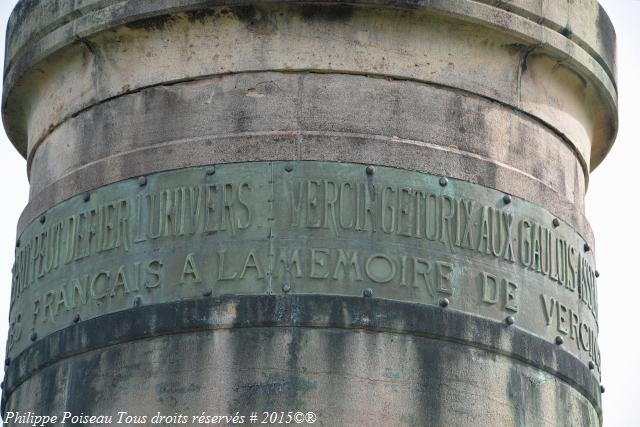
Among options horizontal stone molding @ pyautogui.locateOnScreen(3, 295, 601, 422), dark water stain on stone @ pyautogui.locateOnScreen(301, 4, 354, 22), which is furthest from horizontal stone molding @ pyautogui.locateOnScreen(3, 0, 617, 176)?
horizontal stone molding @ pyautogui.locateOnScreen(3, 295, 601, 422)

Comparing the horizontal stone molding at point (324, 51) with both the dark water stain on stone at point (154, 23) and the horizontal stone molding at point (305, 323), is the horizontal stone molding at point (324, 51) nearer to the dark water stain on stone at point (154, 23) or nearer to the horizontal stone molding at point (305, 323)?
the dark water stain on stone at point (154, 23)

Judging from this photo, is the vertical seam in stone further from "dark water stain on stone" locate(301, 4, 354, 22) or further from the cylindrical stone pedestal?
"dark water stain on stone" locate(301, 4, 354, 22)

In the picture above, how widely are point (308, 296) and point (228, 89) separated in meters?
1.65

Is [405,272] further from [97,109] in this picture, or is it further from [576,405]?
[97,109]

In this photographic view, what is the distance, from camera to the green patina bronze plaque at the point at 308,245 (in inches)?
475

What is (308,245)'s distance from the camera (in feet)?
39.7

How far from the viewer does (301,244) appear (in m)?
12.1

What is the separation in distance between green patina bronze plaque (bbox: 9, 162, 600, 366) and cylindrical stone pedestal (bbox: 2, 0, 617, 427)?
0.02m

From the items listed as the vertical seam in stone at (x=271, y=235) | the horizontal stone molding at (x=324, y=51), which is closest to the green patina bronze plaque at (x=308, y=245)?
the vertical seam in stone at (x=271, y=235)

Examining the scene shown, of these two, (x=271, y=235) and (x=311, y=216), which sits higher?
(x=311, y=216)

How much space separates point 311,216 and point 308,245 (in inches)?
8.0

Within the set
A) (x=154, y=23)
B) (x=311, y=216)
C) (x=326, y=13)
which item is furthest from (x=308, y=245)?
(x=154, y=23)

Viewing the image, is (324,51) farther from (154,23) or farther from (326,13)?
(154,23)

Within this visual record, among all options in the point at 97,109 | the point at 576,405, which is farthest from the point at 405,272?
the point at 97,109
